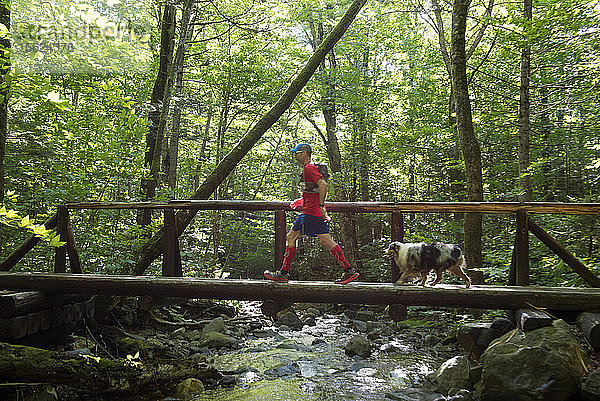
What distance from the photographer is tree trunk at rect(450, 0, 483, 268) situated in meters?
7.73

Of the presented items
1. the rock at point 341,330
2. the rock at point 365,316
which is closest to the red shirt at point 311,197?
the rock at point 341,330

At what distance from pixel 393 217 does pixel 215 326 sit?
5169mm

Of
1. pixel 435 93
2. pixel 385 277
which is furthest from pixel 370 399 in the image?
pixel 435 93

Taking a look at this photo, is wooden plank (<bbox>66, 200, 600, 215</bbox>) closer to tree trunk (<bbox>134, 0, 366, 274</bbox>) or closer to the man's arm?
the man's arm

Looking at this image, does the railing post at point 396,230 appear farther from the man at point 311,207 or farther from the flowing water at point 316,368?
the flowing water at point 316,368

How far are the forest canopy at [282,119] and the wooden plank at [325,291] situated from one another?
62.1 inches

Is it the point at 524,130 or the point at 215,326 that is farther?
the point at 524,130

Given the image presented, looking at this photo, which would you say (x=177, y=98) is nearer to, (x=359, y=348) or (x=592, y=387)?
(x=359, y=348)

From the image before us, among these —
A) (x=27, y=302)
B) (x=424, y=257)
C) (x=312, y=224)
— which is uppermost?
(x=312, y=224)

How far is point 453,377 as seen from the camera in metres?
5.96

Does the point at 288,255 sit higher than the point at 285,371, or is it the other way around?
the point at 288,255

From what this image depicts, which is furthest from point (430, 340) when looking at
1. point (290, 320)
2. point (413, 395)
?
point (290, 320)

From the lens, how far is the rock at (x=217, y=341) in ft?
27.1

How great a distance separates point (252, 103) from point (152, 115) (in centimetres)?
488
